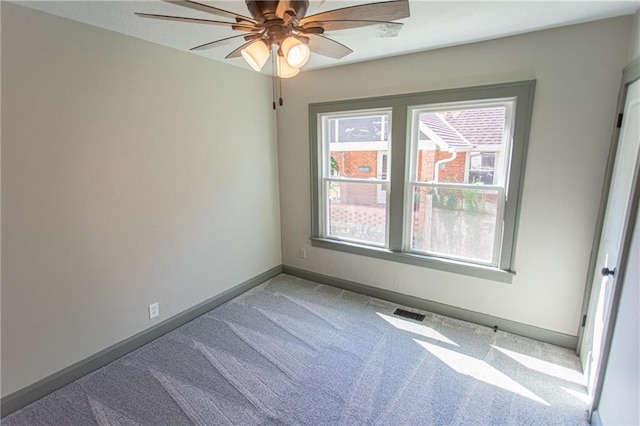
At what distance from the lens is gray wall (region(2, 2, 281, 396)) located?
76.9 inches

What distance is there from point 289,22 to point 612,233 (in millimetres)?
2286

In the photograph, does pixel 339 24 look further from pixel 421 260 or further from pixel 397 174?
pixel 421 260

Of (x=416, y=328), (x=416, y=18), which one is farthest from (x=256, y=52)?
(x=416, y=328)

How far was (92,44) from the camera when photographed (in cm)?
218

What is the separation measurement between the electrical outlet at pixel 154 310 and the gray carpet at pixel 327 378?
21 cm

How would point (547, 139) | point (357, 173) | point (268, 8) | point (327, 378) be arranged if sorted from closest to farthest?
point (268, 8) → point (327, 378) → point (547, 139) → point (357, 173)

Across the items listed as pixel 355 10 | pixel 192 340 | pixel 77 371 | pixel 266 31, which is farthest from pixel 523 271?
pixel 77 371

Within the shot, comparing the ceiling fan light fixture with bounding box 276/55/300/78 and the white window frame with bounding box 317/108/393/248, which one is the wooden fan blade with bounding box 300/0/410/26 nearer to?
the ceiling fan light fixture with bounding box 276/55/300/78

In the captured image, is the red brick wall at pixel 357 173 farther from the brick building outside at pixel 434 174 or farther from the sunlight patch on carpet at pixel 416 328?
the sunlight patch on carpet at pixel 416 328

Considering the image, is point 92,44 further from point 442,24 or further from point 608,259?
point 608,259

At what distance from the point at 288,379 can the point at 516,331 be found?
1.99 meters

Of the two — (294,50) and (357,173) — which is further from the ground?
(294,50)

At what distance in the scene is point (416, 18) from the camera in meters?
2.10

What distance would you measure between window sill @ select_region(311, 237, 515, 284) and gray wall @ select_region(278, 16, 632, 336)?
0.06 metres
